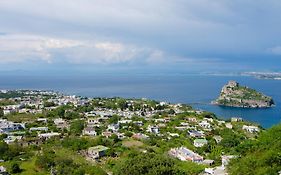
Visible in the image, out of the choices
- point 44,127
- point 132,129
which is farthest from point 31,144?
point 132,129

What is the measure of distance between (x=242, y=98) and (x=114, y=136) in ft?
124

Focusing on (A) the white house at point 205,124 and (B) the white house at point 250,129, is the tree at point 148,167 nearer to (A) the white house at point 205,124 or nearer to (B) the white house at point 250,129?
(A) the white house at point 205,124

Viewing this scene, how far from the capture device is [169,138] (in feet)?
84.4

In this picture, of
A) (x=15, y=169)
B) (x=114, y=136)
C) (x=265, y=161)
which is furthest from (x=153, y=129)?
(x=265, y=161)

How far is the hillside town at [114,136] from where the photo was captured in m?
19.7

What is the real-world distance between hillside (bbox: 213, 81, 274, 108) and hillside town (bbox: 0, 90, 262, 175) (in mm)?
21782

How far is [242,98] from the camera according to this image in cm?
5825

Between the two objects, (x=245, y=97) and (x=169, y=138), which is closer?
(x=169, y=138)

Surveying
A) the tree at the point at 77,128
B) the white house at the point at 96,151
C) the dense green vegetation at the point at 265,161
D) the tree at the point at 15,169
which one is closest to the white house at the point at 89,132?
the tree at the point at 77,128

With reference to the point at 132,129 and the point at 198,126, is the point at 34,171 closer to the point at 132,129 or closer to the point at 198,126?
the point at 132,129

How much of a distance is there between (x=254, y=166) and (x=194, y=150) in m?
11.5

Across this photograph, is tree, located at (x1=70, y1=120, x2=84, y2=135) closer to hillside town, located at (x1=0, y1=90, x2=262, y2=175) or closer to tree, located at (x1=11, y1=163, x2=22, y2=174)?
hillside town, located at (x1=0, y1=90, x2=262, y2=175)

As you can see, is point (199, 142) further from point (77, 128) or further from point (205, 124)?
point (77, 128)

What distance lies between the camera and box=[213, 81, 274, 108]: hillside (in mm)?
56184
